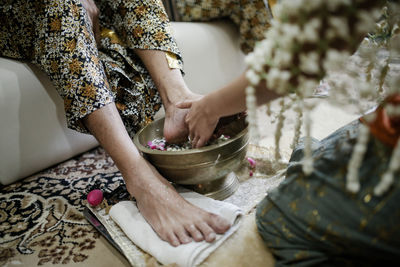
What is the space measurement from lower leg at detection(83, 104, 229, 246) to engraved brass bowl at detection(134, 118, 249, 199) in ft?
0.12

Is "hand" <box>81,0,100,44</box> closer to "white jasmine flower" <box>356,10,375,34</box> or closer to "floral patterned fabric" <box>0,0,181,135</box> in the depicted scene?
"floral patterned fabric" <box>0,0,181,135</box>

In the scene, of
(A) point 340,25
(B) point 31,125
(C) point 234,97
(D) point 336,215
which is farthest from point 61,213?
(A) point 340,25

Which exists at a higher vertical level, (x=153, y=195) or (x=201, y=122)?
(x=201, y=122)

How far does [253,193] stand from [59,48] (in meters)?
0.71

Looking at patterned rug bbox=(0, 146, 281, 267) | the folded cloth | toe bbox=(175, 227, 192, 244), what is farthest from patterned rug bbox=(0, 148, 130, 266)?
toe bbox=(175, 227, 192, 244)

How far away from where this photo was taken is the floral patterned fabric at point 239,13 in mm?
1384

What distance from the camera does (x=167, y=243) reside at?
2.26 feet

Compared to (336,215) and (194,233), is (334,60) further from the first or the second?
(194,233)

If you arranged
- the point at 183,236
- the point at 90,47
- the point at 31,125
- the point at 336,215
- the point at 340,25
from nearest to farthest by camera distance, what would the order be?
the point at 340,25, the point at 336,215, the point at 183,236, the point at 90,47, the point at 31,125

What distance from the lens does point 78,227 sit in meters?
0.85

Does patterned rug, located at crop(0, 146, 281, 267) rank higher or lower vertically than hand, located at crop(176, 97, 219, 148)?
lower

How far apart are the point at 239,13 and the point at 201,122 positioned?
3.25 feet

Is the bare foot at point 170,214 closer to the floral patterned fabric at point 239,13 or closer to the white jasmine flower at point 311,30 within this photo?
the white jasmine flower at point 311,30

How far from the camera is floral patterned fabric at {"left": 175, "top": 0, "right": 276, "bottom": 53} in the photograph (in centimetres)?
138
